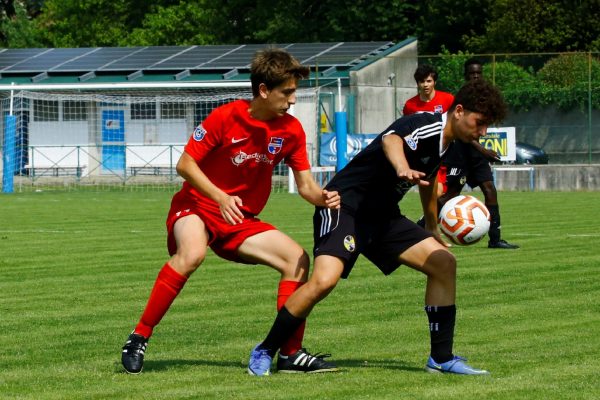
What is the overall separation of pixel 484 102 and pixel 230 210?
142cm

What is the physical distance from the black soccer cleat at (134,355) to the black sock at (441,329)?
1.53 metres

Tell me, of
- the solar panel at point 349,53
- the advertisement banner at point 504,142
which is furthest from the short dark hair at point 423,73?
the solar panel at point 349,53

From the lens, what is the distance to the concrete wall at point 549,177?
32250 millimetres

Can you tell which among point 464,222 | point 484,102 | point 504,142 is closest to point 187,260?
point 484,102

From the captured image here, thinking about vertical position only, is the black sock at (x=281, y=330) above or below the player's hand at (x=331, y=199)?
below

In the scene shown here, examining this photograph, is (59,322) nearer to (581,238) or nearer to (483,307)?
(483,307)

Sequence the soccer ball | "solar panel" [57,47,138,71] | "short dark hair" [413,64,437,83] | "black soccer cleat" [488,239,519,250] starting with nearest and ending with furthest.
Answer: the soccer ball < "short dark hair" [413,64,437,83] < "black soccer cleat" [488,239,519,250] < "solar panel" [57,47,138,71]

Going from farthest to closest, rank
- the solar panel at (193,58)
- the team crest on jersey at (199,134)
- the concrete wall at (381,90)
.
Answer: the solar panel at (193,58) < the concrete wall at (381,90) < the team crest on jersey at (199,134)

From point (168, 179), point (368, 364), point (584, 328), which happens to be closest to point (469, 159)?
point (584, 328)

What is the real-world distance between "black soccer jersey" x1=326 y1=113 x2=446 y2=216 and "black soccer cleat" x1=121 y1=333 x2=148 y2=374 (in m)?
1.30

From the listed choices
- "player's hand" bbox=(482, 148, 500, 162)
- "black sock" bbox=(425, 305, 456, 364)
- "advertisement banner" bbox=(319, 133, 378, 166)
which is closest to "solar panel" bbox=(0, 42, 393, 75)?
"advertisement banner" bbox=(319, 133, 378, 166)

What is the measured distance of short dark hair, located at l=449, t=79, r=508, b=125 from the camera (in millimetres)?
6895

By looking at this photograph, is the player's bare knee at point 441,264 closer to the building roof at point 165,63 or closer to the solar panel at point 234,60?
the building roof at point 165,63

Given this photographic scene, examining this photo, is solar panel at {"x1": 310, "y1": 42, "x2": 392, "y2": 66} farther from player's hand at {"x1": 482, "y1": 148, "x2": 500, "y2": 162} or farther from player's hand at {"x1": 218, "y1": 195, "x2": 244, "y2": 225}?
player's hand at {"x1": 218, "y1": 195, "x2": 244, "y2": 225}
